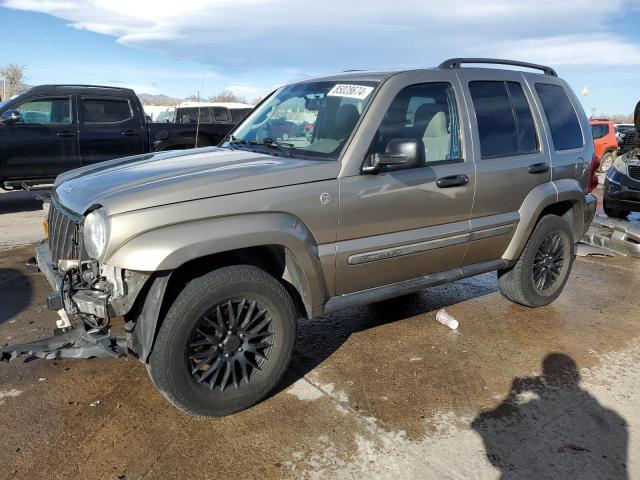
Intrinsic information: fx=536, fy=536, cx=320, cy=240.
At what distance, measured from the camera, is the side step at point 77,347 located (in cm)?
293

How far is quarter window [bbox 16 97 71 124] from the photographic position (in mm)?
9258

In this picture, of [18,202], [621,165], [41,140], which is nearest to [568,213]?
[621,165]

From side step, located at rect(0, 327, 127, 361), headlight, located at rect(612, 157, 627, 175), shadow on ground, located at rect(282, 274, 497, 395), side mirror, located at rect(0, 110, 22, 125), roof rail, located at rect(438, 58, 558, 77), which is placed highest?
roof rail, located at rect(438, 58, 558, 77)

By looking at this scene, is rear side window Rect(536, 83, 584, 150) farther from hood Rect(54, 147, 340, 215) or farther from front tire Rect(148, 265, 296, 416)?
front tire Rect(148, 265, 296, 416)

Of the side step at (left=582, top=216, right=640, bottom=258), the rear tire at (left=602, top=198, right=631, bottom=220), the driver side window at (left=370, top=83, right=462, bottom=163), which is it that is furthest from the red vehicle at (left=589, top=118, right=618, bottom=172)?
the driver side window at (left=370, top=83, right=462, bottom=163)

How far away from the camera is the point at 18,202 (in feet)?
34.4

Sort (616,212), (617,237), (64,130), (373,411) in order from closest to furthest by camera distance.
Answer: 1. (373,411)
2. (617,237)
3. (616,212)
4. (64,130)

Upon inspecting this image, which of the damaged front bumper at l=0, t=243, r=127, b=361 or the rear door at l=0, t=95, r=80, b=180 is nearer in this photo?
the damaged front bumper at l=0, t=243, r=127, b=361

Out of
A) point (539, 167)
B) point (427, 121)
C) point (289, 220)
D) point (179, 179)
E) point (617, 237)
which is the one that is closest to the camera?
point (179, 179)

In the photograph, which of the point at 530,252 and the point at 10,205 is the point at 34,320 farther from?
the point at 10,205

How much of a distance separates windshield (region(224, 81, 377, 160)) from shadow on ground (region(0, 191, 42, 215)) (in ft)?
22.5

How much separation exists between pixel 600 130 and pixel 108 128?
15.7 meters

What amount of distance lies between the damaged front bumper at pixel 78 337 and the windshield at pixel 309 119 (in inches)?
60.2

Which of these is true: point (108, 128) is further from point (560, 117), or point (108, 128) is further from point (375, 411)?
point (375, 411)
